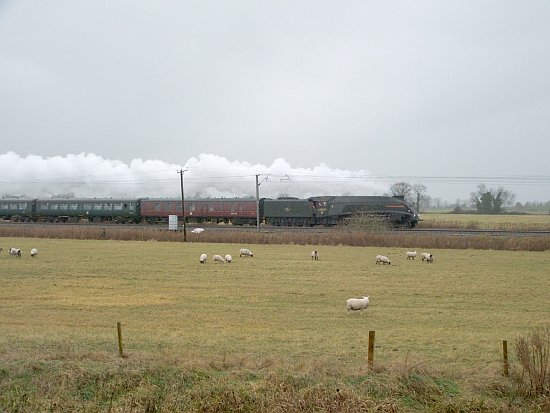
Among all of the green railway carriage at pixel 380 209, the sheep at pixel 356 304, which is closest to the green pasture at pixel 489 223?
the green railway carriage at pixel 380 209

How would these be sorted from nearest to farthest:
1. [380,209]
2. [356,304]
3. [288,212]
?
[356,304]
[380,209]
[288,212]

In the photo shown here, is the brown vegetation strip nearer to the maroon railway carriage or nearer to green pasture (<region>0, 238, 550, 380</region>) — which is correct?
green pasture (<region>0, 238, 550, 380</region>)

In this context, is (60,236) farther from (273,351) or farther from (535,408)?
(535,408)

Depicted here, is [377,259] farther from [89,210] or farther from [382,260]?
[89,210]

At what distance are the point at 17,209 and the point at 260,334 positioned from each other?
8387cm

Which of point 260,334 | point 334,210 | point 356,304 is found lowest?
point 260,334

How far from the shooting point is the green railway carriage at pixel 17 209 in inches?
3462

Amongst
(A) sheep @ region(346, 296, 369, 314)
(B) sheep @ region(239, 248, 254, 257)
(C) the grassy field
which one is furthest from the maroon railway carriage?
(A) sheep @ region(346, 296, 369, 314)

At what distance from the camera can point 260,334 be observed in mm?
15859

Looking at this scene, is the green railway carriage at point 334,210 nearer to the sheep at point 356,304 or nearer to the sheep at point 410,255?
the sheep at point 410,255

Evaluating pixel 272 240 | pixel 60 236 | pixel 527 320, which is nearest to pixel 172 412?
pixel 527 320

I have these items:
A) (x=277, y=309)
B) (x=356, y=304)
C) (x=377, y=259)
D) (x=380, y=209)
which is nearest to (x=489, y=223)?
(x=380, y=209)

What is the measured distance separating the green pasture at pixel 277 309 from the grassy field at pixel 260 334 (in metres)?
0.06

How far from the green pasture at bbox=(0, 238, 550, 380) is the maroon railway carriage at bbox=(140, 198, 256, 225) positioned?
3829 centimetres
